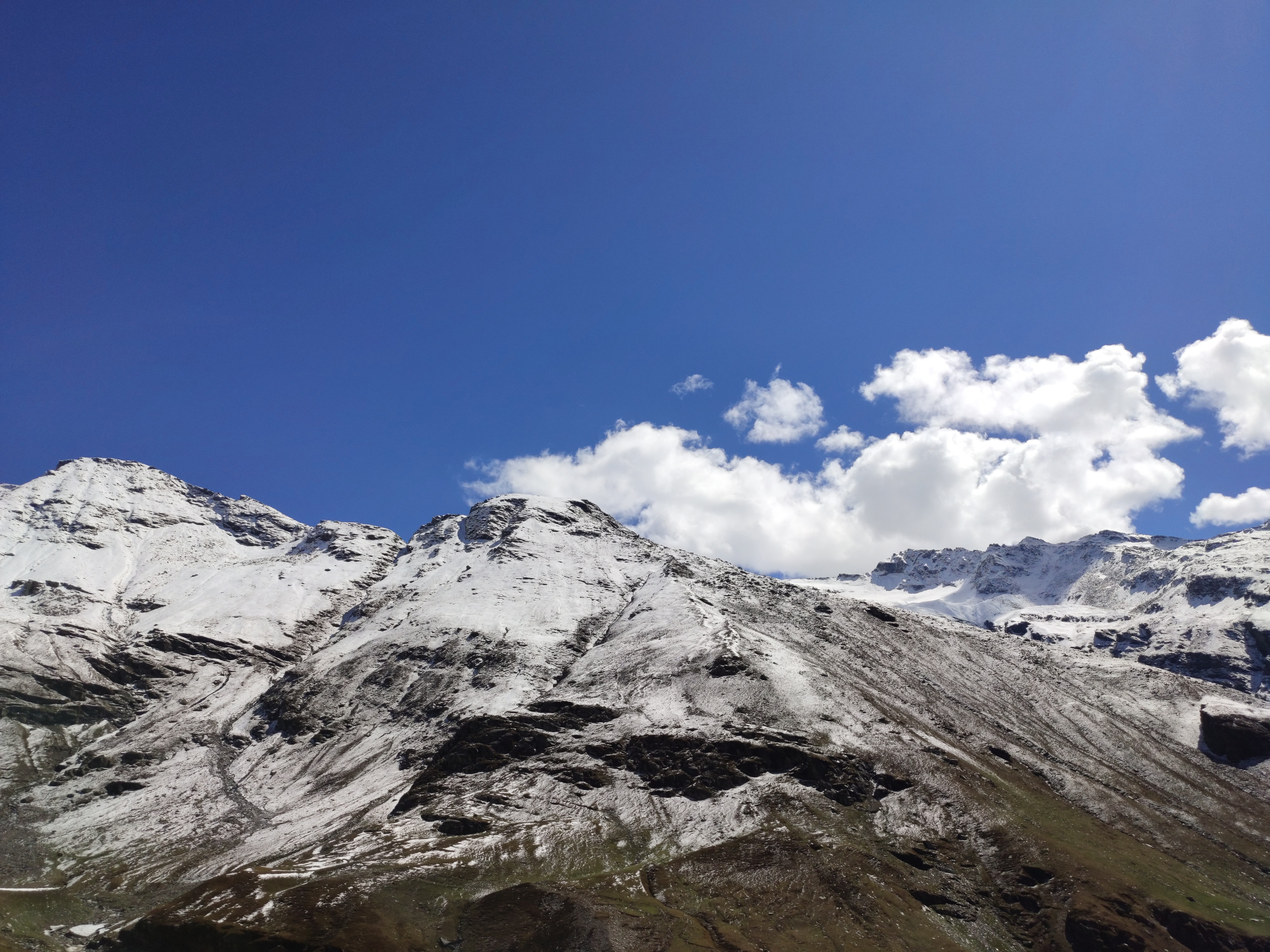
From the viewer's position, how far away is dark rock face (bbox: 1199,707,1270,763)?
170750 mm

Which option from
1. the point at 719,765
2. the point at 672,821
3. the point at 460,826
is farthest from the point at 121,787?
the point at 719,765

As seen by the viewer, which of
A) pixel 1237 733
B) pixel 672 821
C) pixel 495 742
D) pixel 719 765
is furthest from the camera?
pixel 1237 733

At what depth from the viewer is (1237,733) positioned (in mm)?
173000

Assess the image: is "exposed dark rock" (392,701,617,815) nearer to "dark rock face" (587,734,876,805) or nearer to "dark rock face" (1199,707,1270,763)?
"dark rock face" (587,734,876,805)

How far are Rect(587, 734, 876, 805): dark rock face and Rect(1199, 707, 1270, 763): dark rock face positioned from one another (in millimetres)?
99024

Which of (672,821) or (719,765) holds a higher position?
(719,765)

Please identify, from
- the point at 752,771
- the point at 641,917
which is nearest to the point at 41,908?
the point at 641,917

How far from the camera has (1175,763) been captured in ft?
547

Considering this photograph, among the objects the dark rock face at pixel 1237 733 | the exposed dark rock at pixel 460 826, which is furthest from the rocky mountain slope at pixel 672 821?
the dark rock face at pixel 1237 733

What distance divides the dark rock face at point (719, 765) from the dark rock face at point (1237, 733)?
99.0 m

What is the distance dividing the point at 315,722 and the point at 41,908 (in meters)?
79.2

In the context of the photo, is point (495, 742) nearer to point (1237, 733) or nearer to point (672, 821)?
point (672, 821)

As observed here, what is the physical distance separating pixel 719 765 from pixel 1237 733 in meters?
126

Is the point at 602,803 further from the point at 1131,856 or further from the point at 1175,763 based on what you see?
the point at 1175,763
